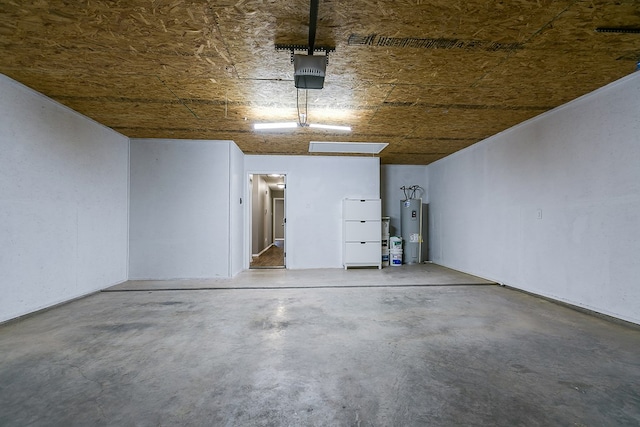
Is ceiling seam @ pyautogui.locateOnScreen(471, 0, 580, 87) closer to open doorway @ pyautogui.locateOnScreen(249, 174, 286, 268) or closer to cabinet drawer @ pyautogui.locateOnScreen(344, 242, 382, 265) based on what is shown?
cabinet drawer @ pyautogui.locateOnScreen(344, 242, 382, 265)

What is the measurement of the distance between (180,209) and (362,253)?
3.57m

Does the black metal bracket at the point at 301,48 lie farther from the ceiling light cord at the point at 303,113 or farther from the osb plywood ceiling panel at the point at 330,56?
the ceiling light cord at the point at 303,113

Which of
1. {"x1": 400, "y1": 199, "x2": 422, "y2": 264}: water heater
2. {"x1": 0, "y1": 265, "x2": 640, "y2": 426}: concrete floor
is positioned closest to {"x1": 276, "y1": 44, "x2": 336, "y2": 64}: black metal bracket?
{"x1": 0, "y1": 265, "x2": 640, "y2": 426}: concrete floor

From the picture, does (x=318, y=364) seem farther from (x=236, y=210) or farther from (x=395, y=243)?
(x=395, y=243)

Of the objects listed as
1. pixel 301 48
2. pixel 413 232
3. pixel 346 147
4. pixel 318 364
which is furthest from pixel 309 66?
pixel 413 232

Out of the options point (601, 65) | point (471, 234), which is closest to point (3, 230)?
point (601, 65)

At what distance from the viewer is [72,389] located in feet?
5.85

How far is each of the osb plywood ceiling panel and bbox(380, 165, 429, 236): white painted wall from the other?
10.4 ft

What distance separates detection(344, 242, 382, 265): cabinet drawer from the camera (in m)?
5.92

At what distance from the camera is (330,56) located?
248cm

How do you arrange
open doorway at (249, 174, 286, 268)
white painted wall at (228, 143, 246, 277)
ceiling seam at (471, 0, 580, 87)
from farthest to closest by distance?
open doorway at (249, 174, 286, 268) < white painted wall at (228, 143, 246, 277) < ceiling seam at (471, 0, 580, 87)

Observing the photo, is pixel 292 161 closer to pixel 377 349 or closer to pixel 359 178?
pixel 359 178

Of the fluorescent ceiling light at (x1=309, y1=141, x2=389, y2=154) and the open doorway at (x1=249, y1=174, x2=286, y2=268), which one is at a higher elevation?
the fluorescent ceiling light at (x1=309, y1=141, x2=389, y2=154)

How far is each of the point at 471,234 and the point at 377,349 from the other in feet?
13.4
